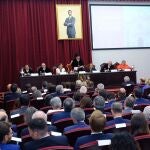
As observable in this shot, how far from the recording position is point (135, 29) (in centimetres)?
1573

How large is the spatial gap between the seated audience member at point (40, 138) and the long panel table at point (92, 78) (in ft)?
26.2

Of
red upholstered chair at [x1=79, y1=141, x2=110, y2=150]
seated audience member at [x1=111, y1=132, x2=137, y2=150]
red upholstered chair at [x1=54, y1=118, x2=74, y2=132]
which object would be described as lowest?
red upholstered chair at [x1=54, y1=118, x2=74, y2=132]

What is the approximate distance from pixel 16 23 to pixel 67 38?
7.13ft

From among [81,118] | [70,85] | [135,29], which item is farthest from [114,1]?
[81,118]

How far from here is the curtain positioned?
13.6 m

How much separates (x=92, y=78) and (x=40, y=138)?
28.9 ft

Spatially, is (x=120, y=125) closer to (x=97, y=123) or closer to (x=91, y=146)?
(x=97, y=123)

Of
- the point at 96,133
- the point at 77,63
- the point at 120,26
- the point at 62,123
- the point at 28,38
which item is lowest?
the point at 62,123

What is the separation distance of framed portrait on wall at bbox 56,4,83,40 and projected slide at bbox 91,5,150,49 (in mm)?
713

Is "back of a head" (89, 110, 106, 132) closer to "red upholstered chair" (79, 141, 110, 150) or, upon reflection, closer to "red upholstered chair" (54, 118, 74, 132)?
"red upholstered chair" (79, 141, 110, 150)

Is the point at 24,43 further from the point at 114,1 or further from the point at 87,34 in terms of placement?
the point at 114,1

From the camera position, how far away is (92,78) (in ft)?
39.8

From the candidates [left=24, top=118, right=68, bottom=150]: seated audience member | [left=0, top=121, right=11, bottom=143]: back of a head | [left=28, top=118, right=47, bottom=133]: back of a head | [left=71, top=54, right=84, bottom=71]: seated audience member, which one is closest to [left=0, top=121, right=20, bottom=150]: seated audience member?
[left=0, top=121, right=11, bottom=143]: back of a head

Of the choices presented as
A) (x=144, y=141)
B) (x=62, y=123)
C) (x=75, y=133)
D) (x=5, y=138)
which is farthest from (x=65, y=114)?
(x=144, y=141)
